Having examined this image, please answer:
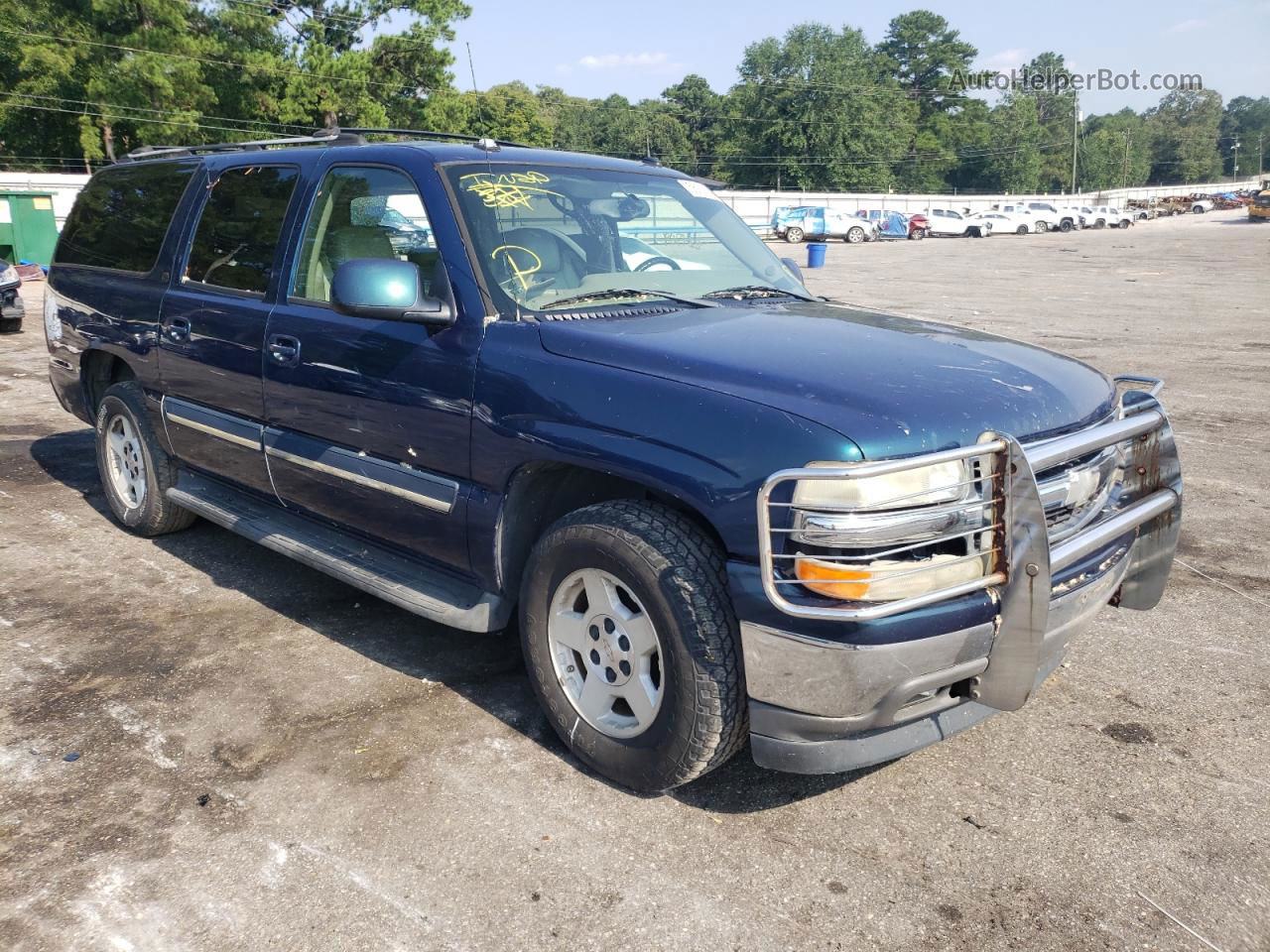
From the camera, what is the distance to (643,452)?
2.86m

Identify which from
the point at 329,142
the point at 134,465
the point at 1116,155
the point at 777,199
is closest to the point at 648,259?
the point at 329,142

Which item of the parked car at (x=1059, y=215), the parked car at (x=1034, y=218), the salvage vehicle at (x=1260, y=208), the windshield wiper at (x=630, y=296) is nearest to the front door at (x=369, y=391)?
the windshield wiper at (x=630, y=296)

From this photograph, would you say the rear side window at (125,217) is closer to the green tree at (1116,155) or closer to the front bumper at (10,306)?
the front bumper at (10,306)

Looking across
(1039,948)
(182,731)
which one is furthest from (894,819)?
A: (182,731)

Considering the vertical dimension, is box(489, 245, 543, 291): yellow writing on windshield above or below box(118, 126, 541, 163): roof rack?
below

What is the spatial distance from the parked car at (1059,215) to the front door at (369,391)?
203 feet

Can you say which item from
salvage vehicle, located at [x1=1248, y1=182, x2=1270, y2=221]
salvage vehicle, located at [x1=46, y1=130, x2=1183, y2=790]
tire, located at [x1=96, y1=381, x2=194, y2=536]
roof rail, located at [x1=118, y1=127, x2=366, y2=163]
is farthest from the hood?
salvage vehicle, located at [x1=1248, y1=182, x2=1270, y2=221]

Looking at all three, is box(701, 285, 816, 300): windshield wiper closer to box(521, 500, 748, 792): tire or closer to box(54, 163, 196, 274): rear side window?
box(521, 500, 748, 792): tire

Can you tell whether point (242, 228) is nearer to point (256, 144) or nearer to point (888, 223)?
point (256, 144)

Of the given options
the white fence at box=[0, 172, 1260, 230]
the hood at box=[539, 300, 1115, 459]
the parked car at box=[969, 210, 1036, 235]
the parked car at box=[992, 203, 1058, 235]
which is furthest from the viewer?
the parked car at box=[992, 203, 1058, 235]

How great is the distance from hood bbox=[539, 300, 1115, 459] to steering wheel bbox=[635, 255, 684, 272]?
40cm

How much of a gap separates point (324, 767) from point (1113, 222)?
2770 inches

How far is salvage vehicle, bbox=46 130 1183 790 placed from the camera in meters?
2.61

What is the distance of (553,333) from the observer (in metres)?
3.25
